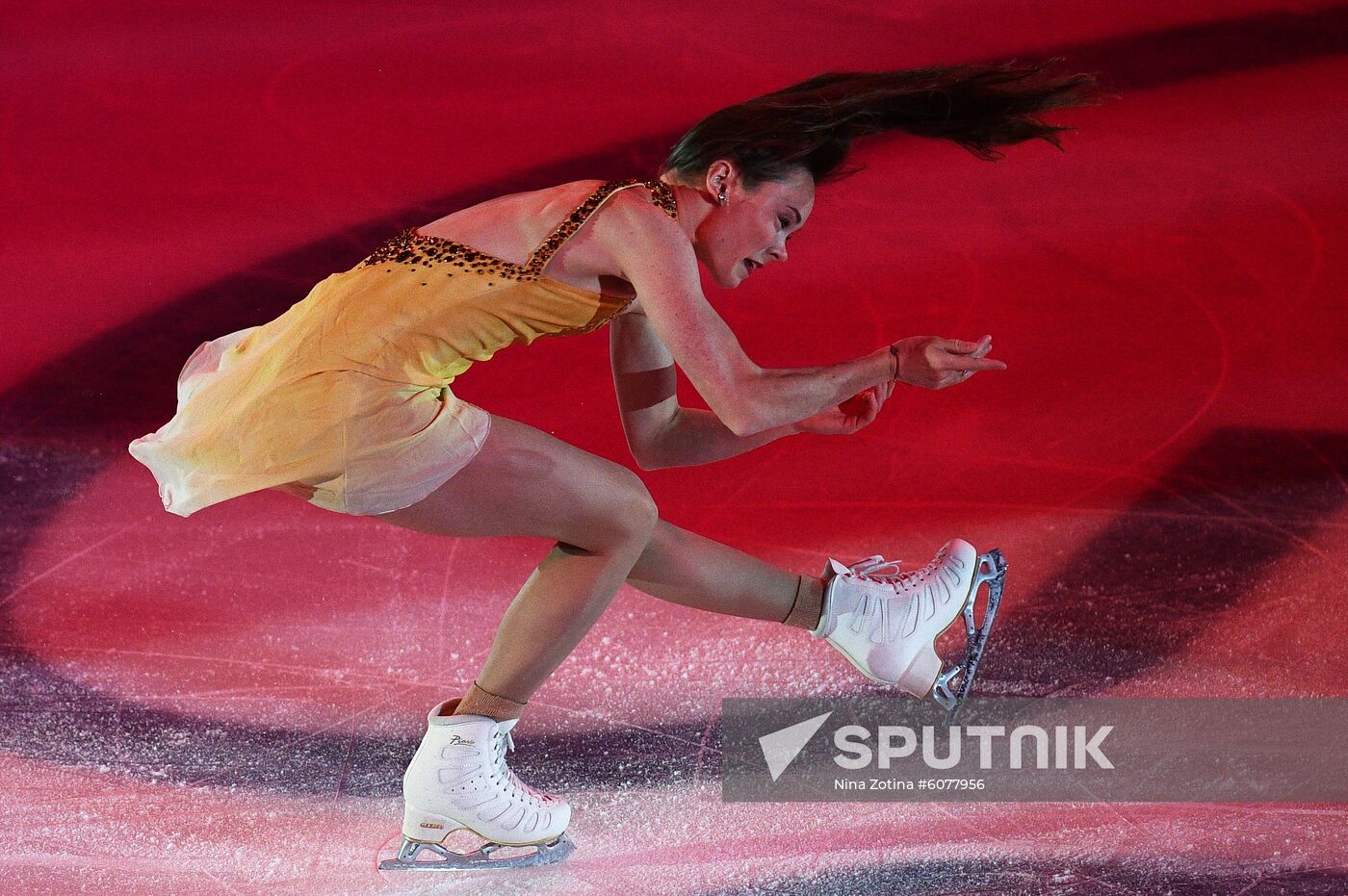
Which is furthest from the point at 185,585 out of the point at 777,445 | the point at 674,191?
the point at 674,191

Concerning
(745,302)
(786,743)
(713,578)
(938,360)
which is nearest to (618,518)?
(713,578)

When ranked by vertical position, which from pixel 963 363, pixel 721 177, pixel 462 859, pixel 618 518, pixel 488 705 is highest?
pixel 721 177

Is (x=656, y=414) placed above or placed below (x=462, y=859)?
above

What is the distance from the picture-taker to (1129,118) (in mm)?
3434

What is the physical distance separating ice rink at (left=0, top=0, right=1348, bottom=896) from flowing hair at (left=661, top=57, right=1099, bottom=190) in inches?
49.2

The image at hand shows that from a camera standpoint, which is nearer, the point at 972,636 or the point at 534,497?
the point at 534,497

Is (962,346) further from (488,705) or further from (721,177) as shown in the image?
(488,705)

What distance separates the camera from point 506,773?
205 cm

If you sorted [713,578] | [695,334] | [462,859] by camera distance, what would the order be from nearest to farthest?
[695,334]
[462,859]
[713,578]

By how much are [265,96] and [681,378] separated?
1189 mm

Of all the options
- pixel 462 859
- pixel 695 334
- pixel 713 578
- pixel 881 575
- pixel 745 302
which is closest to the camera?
pixel 695 334

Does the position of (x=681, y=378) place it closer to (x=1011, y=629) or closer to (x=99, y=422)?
(x=1011, y=629)

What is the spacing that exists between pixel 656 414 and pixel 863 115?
0.60 m

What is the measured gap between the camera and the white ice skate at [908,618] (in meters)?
2.26
